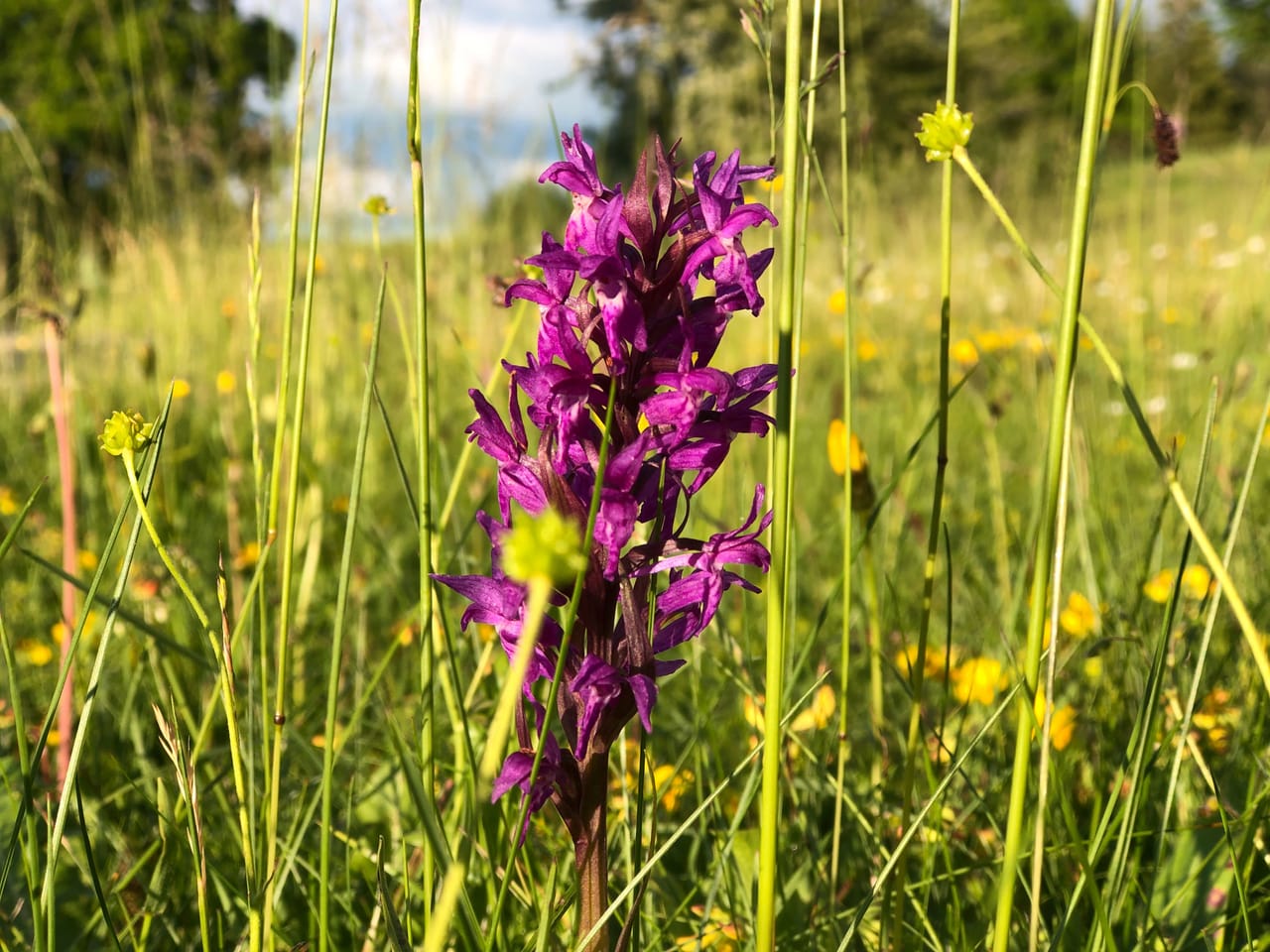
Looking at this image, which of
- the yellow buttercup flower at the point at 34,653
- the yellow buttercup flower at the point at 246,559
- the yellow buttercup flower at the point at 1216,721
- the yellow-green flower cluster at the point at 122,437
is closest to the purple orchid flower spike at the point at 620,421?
the yellow-green flower cluster at the point at 122,437

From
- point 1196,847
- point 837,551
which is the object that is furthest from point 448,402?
point 1196,847

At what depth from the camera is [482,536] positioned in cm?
233

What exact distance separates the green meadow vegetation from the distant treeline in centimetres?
31

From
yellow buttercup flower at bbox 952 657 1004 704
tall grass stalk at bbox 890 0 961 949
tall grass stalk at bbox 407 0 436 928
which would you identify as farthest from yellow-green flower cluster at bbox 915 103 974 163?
yellow buttercup flower at bbox 952 657 1004 704

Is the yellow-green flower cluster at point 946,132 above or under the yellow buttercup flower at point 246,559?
above

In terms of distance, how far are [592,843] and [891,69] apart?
58.3ft

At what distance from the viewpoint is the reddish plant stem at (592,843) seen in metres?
0.81

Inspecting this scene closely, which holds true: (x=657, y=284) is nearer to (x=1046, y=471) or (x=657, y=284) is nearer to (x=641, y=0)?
(x=1046, y=471)

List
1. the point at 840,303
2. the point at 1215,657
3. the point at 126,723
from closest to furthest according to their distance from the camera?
1. the point at 126,723
2. the point at 1215,657
3. the point at 840,303

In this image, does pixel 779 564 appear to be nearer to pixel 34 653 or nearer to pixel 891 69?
pixel 34 653

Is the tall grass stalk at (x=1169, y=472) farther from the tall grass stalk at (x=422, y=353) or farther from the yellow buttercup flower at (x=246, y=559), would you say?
the yellow buttercup flower at (x=246, y=559)

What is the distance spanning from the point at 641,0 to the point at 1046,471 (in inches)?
94.0

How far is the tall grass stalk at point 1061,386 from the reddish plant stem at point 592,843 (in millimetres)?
306

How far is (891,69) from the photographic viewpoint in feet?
54.4
